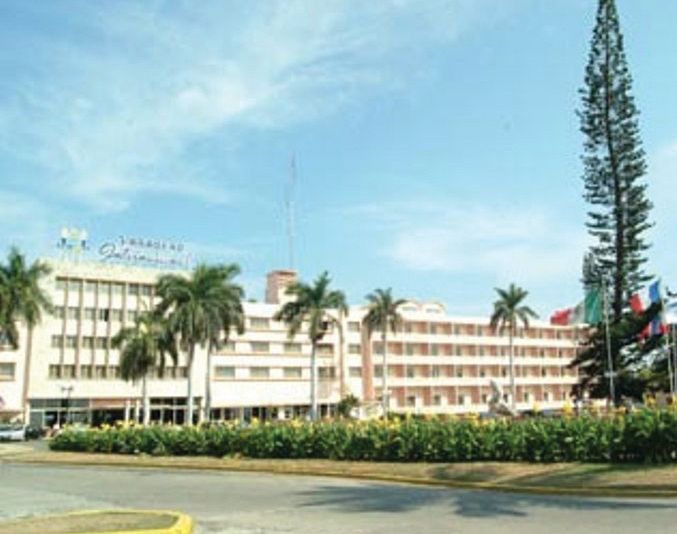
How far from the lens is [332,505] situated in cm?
1546

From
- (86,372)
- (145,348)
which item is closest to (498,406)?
(145,348)

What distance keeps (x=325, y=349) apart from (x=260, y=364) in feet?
30.3

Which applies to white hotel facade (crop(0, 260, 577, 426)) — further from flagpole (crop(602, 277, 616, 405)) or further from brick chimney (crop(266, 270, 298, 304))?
flagpole (crop(602, 277, 616, 405))

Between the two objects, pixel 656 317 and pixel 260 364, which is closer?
pixel 656 317

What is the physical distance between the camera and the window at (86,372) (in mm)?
71562

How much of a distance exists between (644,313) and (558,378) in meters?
62.5

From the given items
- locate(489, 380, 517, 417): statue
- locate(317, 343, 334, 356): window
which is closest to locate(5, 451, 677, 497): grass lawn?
locate(489, 380, 517, 417): statue

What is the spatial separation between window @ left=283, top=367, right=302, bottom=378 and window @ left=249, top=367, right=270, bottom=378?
2170 millimetres

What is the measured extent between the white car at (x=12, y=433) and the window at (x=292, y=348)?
32398 millimetres

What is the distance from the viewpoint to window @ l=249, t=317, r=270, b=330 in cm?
8319

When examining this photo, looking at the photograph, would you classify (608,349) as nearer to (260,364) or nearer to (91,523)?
(260,364)

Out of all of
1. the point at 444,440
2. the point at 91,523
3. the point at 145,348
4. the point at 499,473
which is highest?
the point at 145,348

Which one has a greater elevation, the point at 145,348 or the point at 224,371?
the point at 145,348

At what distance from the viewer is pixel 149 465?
94.2 feet
